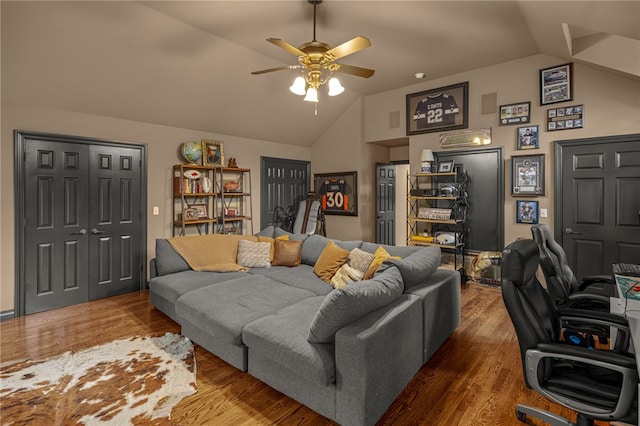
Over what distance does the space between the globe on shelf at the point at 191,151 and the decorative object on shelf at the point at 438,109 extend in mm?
3577

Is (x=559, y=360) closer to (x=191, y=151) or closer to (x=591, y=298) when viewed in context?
(x=591, y=298)

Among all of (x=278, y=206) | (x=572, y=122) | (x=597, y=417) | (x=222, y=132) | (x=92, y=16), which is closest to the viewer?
(x=597, y=417)

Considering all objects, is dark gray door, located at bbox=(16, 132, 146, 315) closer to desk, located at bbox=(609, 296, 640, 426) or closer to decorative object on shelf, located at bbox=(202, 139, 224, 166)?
decorative object on shelf, located at bbox=(202, 139, 224, 166)

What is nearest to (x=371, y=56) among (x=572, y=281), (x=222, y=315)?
(x=572, y=281)

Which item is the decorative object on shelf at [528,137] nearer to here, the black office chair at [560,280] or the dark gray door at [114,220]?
the black office chair at [560,280]

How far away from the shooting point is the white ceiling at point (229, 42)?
316cm

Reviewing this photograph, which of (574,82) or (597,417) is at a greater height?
(574,82)

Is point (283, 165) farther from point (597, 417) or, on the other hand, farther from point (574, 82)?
point (597, 417)

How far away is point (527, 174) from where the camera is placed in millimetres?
4594

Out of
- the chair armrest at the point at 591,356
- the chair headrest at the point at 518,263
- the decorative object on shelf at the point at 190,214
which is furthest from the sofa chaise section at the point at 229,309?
the decorative object on shelf at the point at 190,214

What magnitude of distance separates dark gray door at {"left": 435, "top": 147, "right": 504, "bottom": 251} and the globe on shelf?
4.06 metres

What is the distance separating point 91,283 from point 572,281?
5.42 metres

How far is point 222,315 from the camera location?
2604 millimetres

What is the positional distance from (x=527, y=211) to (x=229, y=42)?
4613 mm
